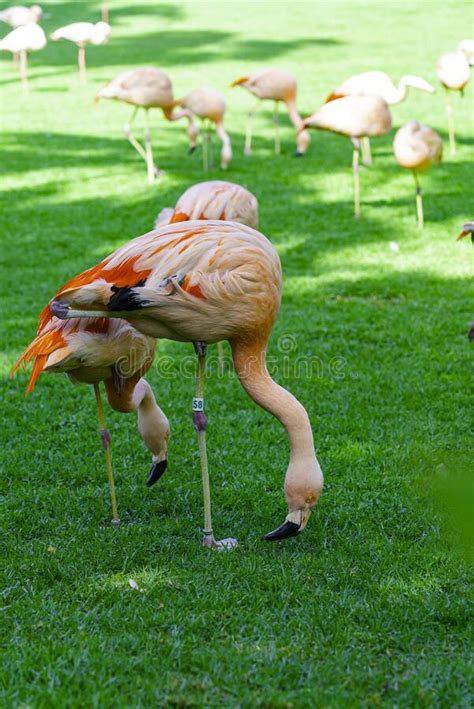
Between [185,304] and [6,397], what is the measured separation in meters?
2.40

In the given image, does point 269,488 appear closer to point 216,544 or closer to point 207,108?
point 216,544

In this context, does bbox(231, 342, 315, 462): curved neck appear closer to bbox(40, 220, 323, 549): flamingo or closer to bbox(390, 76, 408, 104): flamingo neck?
bbox(40, 220, 323, 549): flamingo

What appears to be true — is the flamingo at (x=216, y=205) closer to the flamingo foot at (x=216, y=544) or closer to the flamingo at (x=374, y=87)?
the flamingo foot at (x=216, y=544)

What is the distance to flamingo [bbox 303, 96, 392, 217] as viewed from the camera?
8430 mm

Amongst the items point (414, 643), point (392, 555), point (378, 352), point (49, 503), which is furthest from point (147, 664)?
point (378, 352)

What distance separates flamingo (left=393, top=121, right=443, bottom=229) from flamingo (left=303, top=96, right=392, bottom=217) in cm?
28

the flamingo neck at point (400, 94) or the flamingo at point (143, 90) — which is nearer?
the flamingo at point (143, 90)

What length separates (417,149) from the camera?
26.9 feet

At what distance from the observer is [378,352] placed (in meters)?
5.86

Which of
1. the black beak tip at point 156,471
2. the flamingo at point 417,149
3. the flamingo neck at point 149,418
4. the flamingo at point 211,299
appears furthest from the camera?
the flamingo at point 417,149

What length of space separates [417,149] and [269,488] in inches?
195

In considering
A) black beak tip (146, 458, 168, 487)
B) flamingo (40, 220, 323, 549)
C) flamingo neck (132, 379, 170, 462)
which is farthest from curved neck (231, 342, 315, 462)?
black beak tip (146, 458, 168, 487)

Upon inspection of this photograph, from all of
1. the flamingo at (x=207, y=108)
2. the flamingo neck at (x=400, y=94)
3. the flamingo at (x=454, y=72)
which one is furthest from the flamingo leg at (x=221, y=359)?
the flamingo at (x=454, y=72)

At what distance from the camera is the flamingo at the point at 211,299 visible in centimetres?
327
